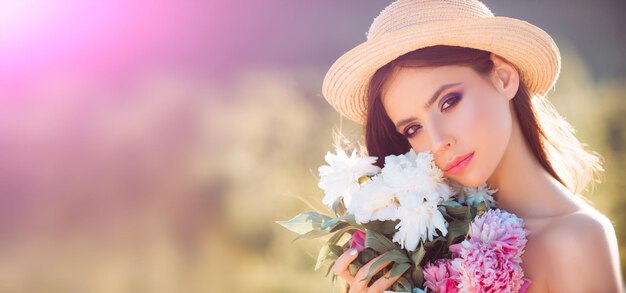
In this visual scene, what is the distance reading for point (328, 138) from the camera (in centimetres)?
622

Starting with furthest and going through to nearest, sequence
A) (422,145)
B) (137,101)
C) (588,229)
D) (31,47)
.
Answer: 1. (137,101)
2. (31,47)
3. (422,145)
4. (588,229)

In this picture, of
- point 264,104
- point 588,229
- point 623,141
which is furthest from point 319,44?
point 588,229

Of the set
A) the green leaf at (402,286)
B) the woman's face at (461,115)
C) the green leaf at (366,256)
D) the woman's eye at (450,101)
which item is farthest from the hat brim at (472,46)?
the green leaf at (402,286)

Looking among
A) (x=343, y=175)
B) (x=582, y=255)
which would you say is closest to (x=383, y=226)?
(x=343, y=175)

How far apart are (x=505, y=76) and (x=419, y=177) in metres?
0.54

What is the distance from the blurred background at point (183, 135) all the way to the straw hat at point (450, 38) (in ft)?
9.33

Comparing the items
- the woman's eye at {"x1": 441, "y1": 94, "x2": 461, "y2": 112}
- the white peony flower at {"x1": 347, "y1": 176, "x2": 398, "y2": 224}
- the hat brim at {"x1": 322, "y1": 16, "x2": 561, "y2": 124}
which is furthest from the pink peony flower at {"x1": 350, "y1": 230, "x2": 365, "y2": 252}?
the hat brim at {"x1": 322, "y1": 16, "x2": 561, "y2": 124}

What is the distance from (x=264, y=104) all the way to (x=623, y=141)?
3231 mm

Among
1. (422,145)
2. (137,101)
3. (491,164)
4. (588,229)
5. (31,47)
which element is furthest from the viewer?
(137,101)

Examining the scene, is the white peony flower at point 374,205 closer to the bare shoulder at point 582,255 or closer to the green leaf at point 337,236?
the green leaf at point 337,236

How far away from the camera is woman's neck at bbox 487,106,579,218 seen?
2.51m

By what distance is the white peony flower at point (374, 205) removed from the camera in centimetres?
249

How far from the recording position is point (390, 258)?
2.43m

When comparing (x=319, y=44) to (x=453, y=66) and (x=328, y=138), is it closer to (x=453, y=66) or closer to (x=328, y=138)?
(x=328, y=138)
